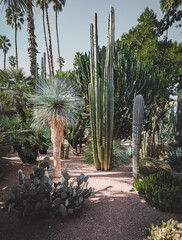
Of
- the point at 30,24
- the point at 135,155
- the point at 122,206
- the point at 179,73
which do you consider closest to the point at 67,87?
the point at 135,155

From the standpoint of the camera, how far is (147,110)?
6387mm

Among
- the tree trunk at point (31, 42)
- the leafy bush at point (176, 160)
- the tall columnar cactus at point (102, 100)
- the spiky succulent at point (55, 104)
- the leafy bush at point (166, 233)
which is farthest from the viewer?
the tree trunk at point (31, 42)

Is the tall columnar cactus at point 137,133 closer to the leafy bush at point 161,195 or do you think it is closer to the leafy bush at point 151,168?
the leafy bush at point 151,168

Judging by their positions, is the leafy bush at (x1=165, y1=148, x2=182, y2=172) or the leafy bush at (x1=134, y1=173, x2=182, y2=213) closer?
the leafy bush at (x1=134, y1=173, x2=182, y2=213)

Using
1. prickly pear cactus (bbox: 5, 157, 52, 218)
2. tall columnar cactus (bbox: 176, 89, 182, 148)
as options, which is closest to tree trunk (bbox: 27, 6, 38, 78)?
prickly pear cactus (bbox: 5, 157, 52, 218)

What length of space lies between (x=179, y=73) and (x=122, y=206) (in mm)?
9757

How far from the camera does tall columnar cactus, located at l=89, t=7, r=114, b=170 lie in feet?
14.2

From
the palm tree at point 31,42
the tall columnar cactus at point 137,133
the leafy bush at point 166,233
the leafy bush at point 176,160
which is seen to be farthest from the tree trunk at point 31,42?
the leafy bush at point 166,233

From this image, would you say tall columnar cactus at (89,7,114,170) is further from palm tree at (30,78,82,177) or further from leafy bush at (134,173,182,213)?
leafy bush at (134,173,182,213)

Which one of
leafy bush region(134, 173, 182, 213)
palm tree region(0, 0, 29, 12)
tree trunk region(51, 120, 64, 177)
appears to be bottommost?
leafy bush region(134, 173, 182, 213)

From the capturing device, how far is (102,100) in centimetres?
446

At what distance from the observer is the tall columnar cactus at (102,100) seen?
434cm

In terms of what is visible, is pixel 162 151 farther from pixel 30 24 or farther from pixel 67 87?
pixel 30 24

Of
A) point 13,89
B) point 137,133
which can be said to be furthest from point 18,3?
point 137,133
